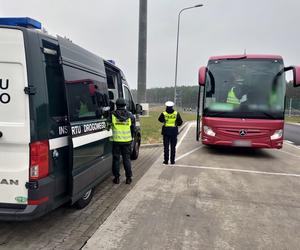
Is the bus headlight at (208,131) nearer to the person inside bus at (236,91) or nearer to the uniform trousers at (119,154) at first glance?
the person inside bus at (236,91)

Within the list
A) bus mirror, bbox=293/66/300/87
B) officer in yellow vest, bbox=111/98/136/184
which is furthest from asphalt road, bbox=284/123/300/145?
officer in yellow vest, bbox=111/98/136/184

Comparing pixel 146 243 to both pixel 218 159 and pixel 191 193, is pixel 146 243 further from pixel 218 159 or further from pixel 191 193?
pixel 218 159

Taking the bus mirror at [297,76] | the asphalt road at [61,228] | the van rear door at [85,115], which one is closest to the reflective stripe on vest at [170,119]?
the van rear door at [85,115]

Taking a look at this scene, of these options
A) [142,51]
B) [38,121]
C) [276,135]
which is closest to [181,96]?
[142,51]

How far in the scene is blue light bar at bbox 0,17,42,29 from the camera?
3.07 m

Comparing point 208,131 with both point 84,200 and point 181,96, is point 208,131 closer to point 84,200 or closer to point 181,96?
point 84,200

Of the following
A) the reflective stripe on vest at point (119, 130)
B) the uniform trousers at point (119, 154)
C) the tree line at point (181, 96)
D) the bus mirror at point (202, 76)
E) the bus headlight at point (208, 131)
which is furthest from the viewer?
the tree line at point (181, 96)

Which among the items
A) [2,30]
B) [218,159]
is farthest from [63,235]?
[218,159]

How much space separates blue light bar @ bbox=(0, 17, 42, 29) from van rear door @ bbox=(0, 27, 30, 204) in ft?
0.73

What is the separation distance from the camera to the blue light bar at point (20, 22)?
3071 mm

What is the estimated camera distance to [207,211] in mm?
4379

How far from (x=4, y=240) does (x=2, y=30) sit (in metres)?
2.42

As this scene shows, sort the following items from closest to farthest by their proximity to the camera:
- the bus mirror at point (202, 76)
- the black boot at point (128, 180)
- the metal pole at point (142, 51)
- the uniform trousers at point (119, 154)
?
the uniform trousers at point (119, 154), the black boot at point (128, 180), the bus mirror at point (202, 76), the metal pole at point (142, 51)

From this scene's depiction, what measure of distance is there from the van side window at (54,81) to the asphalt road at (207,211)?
167cm
